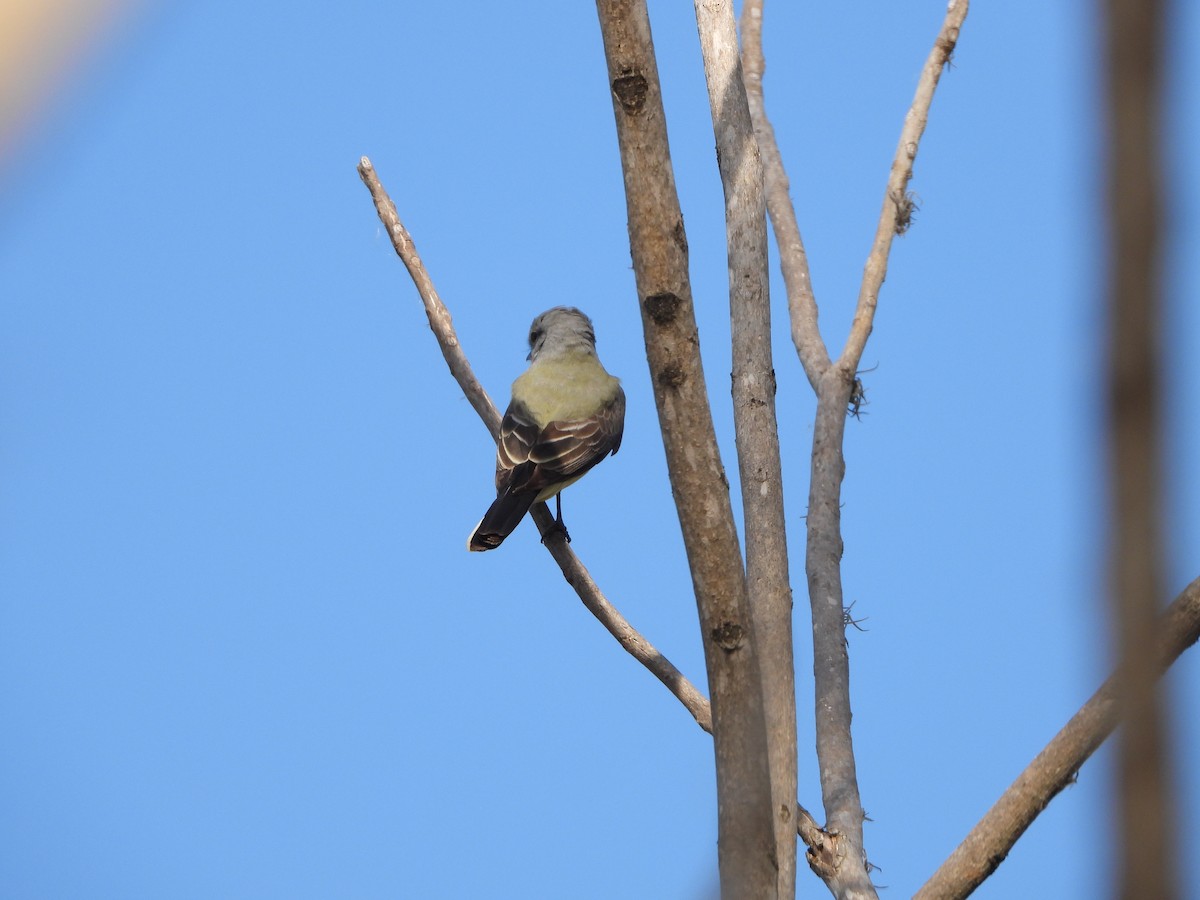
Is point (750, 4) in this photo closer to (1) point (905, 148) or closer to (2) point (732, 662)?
(1) point (905, 148)

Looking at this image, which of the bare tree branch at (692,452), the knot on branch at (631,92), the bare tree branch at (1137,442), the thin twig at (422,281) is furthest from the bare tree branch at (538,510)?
the bare tree branch at (1137,442)

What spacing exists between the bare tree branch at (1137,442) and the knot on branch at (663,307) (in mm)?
2428

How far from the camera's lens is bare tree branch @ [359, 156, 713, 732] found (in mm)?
4699

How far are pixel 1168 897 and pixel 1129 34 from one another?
471 mm

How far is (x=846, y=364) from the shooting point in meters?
5.82

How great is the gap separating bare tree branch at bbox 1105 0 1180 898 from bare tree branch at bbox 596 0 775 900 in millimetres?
2436

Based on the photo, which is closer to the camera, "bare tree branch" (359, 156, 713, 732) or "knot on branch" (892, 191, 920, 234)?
"bare tree branch" (359, 156, 713, 732)

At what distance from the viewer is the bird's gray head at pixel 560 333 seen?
7695mm

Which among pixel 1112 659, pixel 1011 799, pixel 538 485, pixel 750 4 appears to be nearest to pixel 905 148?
pixel 750 4

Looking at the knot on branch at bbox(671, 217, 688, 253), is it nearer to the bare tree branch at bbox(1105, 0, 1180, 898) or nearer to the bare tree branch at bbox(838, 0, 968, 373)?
the bare tree branch at bbox(1105, 0, 1180, 898)

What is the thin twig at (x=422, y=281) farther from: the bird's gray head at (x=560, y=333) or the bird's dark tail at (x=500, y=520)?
the bird's gray head at (x=560, y=333)

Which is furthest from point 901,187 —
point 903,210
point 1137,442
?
point 1137,442

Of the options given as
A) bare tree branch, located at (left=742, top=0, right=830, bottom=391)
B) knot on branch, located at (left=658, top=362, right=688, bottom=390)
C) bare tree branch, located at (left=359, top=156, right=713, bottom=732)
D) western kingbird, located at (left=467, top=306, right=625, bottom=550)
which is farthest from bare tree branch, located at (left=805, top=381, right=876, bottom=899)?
knot on branch, located at (left=658, top=362, right=688, bottom=390)

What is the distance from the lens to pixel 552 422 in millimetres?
6793
